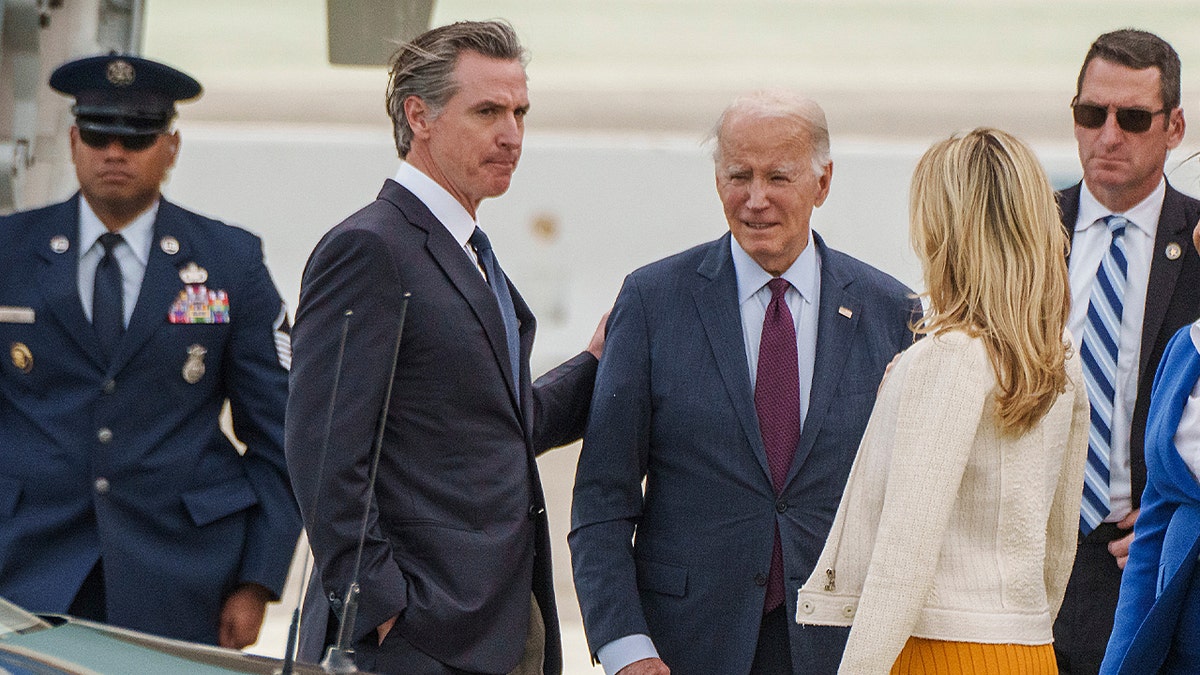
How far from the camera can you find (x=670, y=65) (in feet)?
27.5

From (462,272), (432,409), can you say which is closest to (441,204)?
(462,272)

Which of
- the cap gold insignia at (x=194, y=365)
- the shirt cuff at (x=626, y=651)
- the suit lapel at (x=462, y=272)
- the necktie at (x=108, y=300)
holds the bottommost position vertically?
the shirt cuff at (x=626, y=651)

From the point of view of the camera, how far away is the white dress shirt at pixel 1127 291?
3.05 m

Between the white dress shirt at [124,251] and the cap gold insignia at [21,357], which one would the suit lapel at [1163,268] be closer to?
the white dress shirt at [124,251]

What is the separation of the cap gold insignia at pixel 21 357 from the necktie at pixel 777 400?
1.44 metres

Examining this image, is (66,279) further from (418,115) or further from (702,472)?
(702,472)

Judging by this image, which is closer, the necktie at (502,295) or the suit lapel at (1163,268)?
the necktie at (502,295)

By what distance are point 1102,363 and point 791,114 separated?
0.82 metres

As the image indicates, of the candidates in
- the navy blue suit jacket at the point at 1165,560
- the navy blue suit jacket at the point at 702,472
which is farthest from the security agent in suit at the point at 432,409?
the navy blue suit jacket at the point at 1165,560

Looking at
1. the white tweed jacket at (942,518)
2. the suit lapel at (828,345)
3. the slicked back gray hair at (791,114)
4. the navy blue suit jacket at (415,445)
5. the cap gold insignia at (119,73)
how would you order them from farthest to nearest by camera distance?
the cap gold insignia at (119,73)
the slicked back gray hair at (791,114)
the suit lapel at (828,345)
the navy blue suit jacket at (415,445)
the white tweed jacket at (942,518)

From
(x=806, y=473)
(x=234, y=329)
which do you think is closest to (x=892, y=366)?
(x=806, y=473)

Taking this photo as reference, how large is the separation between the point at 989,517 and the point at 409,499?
2.91 ft

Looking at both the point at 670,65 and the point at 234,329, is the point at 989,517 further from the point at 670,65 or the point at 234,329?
the point at 670,65

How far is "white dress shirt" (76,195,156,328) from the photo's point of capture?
3.21 metres
